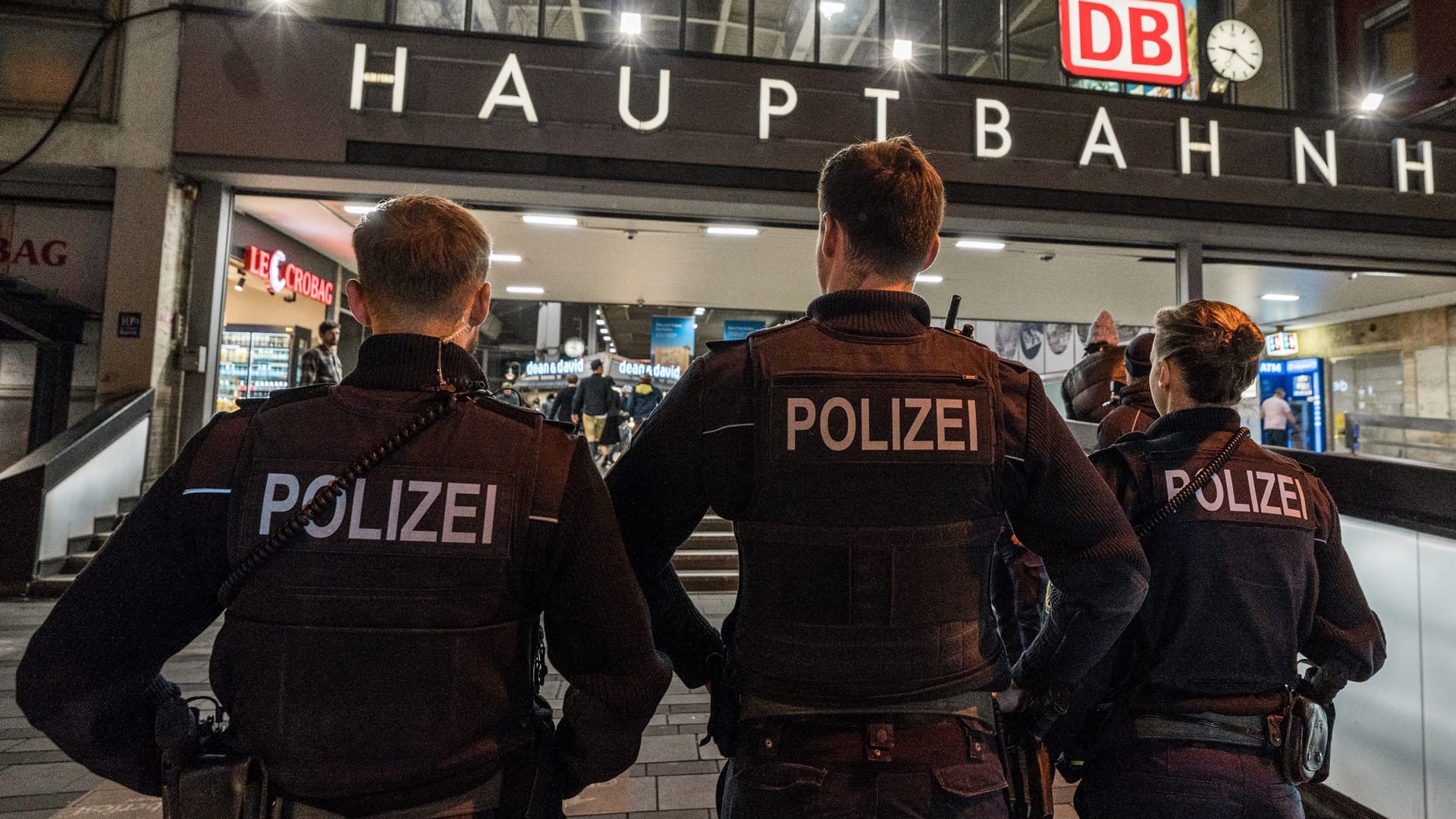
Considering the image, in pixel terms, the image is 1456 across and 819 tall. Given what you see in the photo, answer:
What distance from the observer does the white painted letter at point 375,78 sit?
7105 mm

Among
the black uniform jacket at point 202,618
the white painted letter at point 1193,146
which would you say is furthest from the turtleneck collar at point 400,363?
the white painted letter at point 1193,146

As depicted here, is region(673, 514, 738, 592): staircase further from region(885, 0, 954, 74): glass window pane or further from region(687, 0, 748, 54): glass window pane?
region(687, 0, 748, 54): glass window pane

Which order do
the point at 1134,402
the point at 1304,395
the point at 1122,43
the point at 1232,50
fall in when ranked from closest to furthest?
the point at 1134,402 → the point at 1122,43 → the point at 1232,50 → the point at 1304,395

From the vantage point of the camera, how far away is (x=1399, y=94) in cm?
1198

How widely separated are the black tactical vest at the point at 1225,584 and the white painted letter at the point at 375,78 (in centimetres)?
772

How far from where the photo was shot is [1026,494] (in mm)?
1302

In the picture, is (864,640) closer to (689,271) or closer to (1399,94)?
(689,271)

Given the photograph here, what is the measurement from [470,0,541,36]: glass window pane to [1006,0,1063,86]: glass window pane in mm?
7574

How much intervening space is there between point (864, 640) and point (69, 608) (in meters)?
1.22

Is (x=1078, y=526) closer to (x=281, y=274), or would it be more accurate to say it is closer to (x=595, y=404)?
(x=281, y=274)

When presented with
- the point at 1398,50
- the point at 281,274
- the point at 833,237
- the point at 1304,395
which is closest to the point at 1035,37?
the point at 1398,50

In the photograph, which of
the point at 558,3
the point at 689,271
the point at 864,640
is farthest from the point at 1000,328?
the point at 864,640

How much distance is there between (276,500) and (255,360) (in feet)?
40.7

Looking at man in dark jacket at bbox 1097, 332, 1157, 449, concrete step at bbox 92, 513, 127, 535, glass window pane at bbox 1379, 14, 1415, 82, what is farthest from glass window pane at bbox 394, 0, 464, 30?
glass window pane at bbox 1379, 14, 1415, 82
